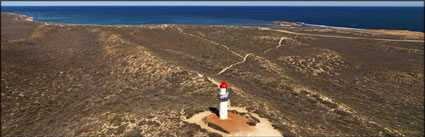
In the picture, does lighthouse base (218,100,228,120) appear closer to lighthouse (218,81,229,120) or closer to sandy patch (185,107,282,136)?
lighthouse (218,81,229,120)

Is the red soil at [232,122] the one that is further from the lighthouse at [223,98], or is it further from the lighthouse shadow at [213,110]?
the lighthouse shadow at [213,110]

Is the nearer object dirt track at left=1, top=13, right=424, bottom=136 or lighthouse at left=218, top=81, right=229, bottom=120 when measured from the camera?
lighthouse at left=218, top=81, right=229, bottom=120

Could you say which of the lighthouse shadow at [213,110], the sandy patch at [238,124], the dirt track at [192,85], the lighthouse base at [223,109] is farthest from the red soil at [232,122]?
the dirt track at [192,85]

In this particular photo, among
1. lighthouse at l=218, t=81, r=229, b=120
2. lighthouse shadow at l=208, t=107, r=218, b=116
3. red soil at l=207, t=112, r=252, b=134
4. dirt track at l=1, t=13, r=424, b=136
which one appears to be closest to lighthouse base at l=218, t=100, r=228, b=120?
lighthouse at l=218, t=81, r=229, b=120

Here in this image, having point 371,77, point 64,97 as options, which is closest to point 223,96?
point 64,97

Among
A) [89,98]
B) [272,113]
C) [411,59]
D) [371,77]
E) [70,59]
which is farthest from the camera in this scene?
[411,59]

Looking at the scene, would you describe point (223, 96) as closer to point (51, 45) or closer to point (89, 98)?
point (89, 98)
